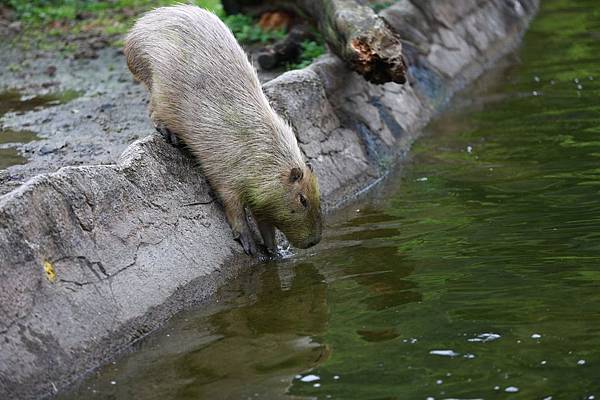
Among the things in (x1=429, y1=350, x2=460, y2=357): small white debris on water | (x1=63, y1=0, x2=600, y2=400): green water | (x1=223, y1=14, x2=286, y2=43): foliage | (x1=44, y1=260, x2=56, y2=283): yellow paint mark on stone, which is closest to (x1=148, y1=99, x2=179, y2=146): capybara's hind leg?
(x1=63, y1=0, x2=600, y2=400): green water

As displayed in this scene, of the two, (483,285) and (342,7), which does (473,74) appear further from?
(483,285)

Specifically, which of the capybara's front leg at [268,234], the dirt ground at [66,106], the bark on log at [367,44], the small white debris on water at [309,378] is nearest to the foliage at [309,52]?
the dirt ground at [66,106]

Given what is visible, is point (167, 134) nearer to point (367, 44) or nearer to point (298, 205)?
point (298, 205)

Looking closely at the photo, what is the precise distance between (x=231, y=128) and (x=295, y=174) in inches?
19.9

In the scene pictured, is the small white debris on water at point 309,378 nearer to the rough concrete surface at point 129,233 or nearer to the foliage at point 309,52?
the rough concrete surface at point 129,233

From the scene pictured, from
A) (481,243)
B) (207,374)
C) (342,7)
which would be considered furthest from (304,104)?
(207,374)

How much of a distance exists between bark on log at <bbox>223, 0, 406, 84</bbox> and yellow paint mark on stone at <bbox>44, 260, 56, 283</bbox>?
11.2 ft

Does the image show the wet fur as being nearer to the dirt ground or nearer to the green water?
the green water

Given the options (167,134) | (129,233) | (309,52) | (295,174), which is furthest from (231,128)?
(309,52)

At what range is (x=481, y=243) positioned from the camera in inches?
245

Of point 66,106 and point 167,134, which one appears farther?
point 66,106

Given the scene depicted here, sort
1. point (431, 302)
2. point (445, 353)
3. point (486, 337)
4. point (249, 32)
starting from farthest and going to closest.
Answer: point (249, 32), point (431, 302), point (486, 337), point (445, 353)

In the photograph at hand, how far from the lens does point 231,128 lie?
639 centimetres

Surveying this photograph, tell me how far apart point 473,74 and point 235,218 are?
562 centimetres
